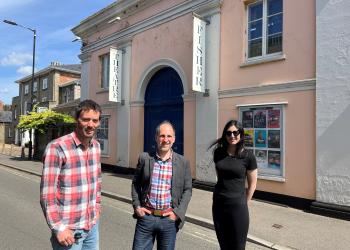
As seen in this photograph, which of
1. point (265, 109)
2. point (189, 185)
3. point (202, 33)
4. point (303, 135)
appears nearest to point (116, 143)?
point (202, 33)

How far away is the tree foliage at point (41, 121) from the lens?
805 inches

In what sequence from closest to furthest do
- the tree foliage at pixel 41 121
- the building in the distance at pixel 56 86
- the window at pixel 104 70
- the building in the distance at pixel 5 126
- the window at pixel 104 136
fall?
1. the window at pixel 104 136
2. the window at pixel 104 70
3. the tree foliage at pixel 41 121
4. the building in the distance at pixel 56 86
5. the building in the distance at pixel 5 126

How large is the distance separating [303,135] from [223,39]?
12.4 ft

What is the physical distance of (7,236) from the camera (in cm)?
602

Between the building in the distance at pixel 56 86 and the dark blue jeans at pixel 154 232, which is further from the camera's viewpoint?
the building in the distance at pixel 56 86

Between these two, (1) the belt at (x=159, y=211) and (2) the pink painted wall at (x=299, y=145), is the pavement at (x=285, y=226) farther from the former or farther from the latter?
(1) the belt at (x=159, y=211)

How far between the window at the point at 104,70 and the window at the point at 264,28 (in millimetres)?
8587

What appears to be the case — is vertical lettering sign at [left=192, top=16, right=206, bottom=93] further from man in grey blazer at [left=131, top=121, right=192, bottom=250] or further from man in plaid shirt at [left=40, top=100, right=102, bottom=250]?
man in plaid shirt at [left=40, top=100, right=102, bottom=250]

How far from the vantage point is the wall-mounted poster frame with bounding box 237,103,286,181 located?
29.5 feet

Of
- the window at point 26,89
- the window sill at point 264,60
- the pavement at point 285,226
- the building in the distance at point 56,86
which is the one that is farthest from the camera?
the window at point 26,89

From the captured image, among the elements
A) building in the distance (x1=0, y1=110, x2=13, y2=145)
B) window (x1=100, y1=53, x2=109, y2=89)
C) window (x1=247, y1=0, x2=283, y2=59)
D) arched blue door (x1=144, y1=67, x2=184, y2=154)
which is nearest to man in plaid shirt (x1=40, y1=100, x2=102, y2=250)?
window (x1=247, y1=0, x2=283, y2=59)

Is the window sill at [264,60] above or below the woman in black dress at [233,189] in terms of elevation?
above

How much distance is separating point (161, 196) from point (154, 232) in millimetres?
347

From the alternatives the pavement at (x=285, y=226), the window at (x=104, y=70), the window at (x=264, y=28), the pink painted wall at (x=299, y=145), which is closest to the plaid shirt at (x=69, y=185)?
the pavement at (x=285, y=226)
